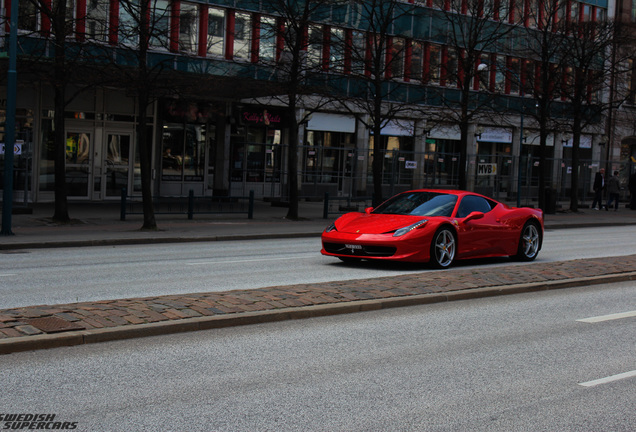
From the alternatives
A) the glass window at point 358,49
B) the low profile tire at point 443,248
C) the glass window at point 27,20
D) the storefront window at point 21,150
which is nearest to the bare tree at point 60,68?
the storefront window at point 21,150

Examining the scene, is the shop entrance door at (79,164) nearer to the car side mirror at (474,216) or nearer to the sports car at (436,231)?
the sports car at (436,231)

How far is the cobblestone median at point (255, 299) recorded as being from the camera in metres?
7.52

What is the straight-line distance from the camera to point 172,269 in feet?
43.9

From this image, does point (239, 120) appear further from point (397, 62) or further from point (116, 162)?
point (397, 62)

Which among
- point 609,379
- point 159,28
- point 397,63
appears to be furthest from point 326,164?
point 609,379

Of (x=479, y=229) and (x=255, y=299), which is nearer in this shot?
(x=255, y=299)

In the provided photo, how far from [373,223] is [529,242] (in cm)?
369

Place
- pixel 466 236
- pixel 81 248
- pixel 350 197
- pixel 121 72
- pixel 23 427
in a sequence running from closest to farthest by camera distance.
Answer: pixel 23 427 < pixel 466 236 < pixel 81 248 < pixel 121 72 < pixel 350 197

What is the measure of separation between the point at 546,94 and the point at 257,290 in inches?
1105

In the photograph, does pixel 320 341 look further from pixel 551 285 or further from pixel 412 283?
pixel 551 285

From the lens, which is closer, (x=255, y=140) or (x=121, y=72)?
(x=121, y=72)

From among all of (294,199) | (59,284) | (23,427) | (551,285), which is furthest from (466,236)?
(294,199)

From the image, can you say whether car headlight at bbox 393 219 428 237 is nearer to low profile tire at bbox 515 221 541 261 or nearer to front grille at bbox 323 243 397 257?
front grille at bbox 323 243 397 257

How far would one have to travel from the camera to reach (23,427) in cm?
486
